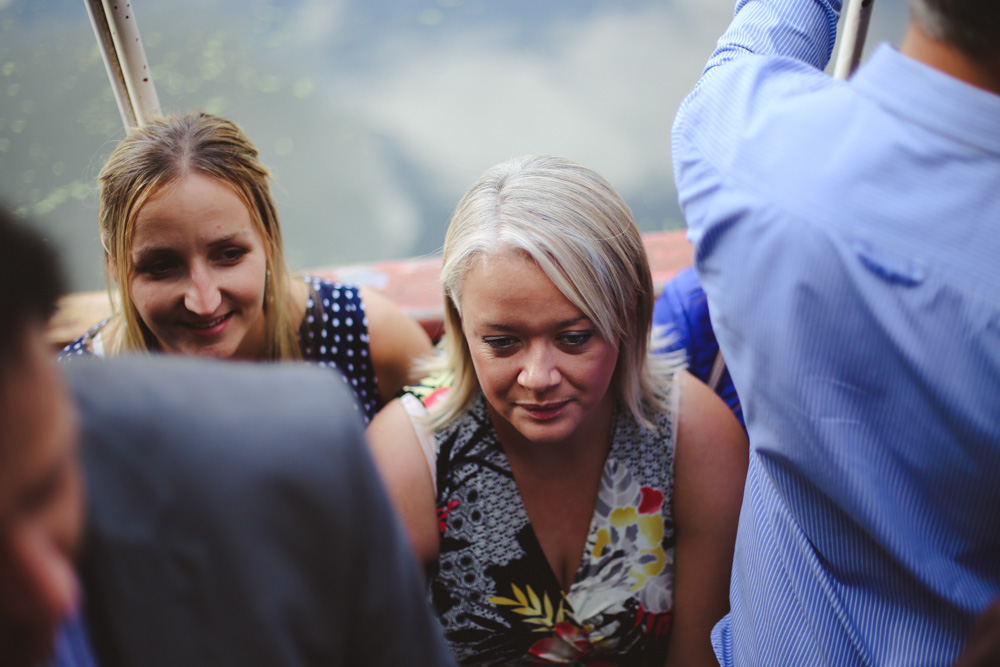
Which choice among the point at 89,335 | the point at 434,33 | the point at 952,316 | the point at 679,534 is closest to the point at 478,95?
the point at 434,33

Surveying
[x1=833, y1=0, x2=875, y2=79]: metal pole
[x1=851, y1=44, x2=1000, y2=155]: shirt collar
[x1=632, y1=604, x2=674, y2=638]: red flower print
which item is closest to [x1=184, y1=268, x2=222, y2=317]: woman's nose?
[x1=632, y1=604, x2=674, y2=638]: red flower print

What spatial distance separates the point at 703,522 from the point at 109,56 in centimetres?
188

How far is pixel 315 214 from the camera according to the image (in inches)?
238

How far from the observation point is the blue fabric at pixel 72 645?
645 millimetres

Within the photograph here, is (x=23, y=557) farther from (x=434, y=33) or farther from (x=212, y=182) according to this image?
(x=434, y=33)

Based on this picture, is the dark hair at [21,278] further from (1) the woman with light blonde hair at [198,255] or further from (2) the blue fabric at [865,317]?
(1) the woman with light blonde hair at [198,255]

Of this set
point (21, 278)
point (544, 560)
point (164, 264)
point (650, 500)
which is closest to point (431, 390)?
point (544, 560)

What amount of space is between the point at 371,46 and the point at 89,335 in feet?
22.1

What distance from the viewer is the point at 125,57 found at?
70.0 inches

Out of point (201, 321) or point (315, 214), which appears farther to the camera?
point (315, 214)

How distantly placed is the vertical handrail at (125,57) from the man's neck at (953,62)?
1692 millimetres

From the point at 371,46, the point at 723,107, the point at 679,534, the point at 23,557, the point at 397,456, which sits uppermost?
the point at 371,46

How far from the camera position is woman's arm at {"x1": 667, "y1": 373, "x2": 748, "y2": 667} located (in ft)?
5.30

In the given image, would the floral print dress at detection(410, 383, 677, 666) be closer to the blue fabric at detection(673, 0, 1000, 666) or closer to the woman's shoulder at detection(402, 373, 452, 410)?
the woman's shoulder at detection(402, 373, 452, 410)
